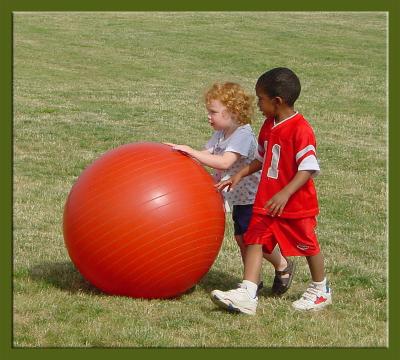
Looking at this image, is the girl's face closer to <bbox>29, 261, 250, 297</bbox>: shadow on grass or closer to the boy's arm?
the boy's arm

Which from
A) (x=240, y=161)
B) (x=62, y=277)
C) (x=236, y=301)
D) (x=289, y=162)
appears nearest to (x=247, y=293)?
(x=236, y=301)

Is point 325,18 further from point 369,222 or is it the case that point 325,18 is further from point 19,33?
point 369,222

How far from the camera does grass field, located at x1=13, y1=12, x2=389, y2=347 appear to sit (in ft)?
19.2

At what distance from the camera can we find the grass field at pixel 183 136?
586 cm

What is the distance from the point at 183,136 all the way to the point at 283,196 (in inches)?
327

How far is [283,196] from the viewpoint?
6.12 metres

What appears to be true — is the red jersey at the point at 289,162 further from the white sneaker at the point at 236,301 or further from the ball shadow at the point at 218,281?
the ball shadow at the point at 218,281

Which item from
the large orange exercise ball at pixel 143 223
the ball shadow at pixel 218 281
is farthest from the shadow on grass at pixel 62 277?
the ball shadow at pixel 218 281

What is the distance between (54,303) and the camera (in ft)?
20.4

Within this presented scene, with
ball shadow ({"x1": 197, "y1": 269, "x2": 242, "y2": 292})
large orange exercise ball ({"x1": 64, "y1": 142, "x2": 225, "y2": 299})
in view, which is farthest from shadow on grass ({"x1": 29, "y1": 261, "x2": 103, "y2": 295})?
ball shadow ({"x1": 197, "y1": 269, "x2": 242, "y2": 292})

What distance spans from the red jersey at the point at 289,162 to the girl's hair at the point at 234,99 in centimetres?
46

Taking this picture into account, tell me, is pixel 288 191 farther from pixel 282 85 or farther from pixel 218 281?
pixel 218 281

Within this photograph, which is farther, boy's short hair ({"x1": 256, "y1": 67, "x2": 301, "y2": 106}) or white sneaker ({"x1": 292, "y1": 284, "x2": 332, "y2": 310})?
white sneaker ({"x1": 292, "y1": 284, "x2": 332, "y2": 310})

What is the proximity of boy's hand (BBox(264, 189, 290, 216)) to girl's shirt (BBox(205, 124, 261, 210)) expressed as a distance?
590 millimetres
